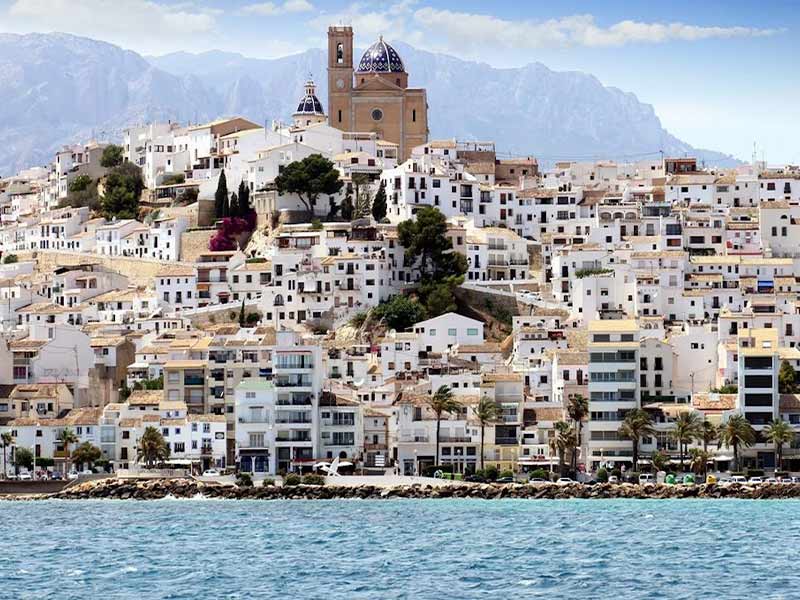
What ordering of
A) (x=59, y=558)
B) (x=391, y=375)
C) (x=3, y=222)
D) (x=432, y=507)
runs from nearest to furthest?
(x=59, y=558) < (x=432, y=507) < (x=391, y=375) < (x=3, y=222)

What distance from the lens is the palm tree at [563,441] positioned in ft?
194

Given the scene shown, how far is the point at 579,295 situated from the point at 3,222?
40.1 m

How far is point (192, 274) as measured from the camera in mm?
77438

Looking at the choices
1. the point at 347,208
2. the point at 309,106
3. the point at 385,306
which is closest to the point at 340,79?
the point at 309,106

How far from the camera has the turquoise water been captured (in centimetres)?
3834

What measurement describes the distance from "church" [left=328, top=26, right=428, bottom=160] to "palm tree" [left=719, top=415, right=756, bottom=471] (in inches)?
1447

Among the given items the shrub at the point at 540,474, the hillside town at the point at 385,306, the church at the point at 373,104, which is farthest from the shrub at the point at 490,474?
the church at the point at 373,104

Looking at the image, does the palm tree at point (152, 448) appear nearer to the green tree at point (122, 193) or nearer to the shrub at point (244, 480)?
the shrub at point (244, 480)

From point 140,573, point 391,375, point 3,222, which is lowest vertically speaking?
point 140,573

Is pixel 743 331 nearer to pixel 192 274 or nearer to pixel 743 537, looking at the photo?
→ pixel 743 537

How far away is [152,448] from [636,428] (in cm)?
1478

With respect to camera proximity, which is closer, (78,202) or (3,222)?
(78,202)

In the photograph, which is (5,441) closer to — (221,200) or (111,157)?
(221,200)

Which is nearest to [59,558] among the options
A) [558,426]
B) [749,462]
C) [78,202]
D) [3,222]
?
[558,426]
